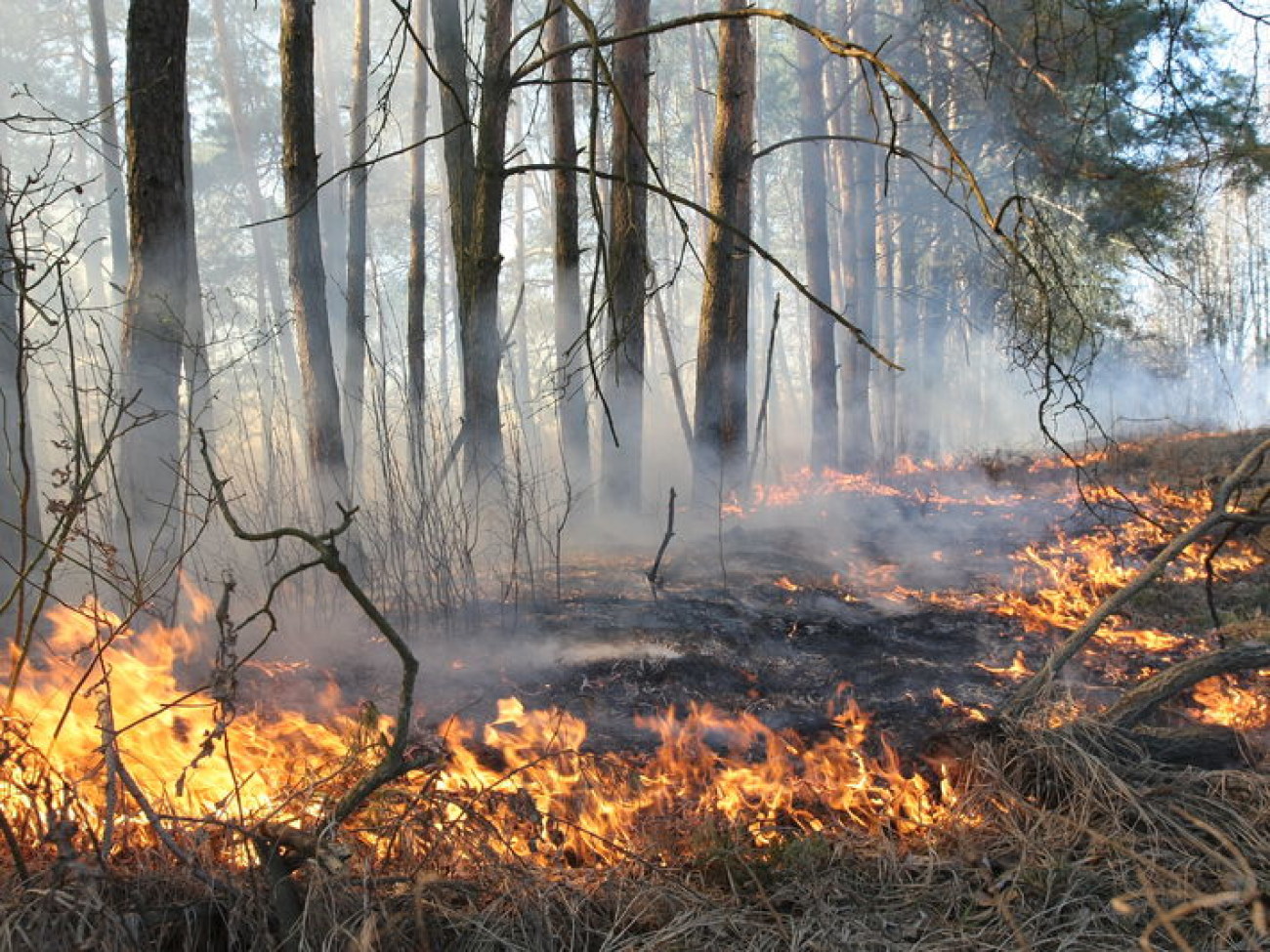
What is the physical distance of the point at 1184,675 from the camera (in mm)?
3232

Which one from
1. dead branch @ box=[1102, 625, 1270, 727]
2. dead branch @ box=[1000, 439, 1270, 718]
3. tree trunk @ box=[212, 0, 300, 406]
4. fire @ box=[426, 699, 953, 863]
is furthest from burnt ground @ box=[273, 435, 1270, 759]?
tree trunk @ box=[212, 0, 300, 406]

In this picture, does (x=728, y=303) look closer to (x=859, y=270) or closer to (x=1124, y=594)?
(x=1124, y=594)

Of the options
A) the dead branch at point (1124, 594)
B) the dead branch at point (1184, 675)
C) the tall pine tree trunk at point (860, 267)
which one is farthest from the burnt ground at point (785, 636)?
the tall pine tree trunk at point (860, 267)

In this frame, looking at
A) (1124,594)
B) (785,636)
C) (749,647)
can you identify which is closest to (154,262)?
(749,647)

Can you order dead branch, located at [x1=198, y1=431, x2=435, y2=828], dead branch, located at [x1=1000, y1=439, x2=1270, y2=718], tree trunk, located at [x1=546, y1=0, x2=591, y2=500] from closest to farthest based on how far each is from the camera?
1. dead branch, located at [x1=198, y1=431, x2=435, y2=828]
2. dead branch, located at [x1=1000, y1=439, x2=1270, y2=718]
3. tree trunk, located at [x1=546, y1=0, x2=591, y2=500]

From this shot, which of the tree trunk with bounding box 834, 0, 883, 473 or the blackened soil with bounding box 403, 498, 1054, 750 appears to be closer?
the blackened soil with bounding box 403, 498, 1054, 750

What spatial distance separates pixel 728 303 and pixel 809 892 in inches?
316

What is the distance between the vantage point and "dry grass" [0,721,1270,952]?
2.37 metres

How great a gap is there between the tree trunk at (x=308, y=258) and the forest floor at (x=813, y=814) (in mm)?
2305

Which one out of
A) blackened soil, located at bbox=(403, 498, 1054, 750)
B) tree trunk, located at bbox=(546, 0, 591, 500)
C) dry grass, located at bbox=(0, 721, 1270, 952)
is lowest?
dry grass, located at bbox=(0, 721, 1270, 952)

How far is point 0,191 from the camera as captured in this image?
10.0 feet

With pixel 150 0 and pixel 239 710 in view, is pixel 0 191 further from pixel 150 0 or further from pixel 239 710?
pixel 239 710

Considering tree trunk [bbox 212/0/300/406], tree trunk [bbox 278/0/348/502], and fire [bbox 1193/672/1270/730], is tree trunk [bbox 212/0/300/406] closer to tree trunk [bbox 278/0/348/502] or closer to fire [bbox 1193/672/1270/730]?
tree trunk [bbox 278/0/348/502]

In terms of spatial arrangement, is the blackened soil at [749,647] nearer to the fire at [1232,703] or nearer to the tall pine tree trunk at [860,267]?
the fire at [1232,703]
